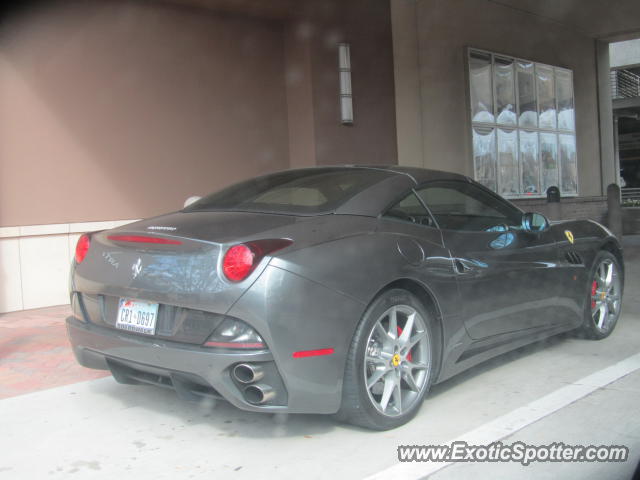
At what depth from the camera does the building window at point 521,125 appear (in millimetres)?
12984

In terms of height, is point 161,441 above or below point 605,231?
below

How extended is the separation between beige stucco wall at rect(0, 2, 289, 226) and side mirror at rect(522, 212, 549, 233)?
5048 millimetres

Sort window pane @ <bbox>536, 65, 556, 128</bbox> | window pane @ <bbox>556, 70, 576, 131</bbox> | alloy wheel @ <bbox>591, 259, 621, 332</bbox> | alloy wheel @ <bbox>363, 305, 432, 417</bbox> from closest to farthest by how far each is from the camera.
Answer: alloy wheel @ <bbox>363, 305, 432, 417</bbox>
alloy wheel @ <bbox>591, 259, 621, 332</bbox>
window pane @ <bbox>536, 65, 556, 128</bbox>
window pane @ <bbox>556, 70, 576, 131</bbox>

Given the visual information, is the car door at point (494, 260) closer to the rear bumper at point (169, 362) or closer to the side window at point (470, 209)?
the side window at point (470, 209)

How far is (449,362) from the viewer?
3.99 metres

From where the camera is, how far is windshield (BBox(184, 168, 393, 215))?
3.87 meters

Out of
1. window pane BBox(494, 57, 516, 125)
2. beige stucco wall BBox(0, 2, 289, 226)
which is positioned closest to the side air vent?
beige stucco wall BBox(0, 2, 289, 226)

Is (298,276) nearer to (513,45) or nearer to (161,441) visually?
(161,441)

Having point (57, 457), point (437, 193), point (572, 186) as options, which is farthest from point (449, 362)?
point (572, 186)

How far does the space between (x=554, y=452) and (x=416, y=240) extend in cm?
132

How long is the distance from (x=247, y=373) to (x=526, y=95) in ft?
41.5

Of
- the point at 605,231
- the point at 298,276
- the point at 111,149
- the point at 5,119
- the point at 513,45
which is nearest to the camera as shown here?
the point at 298,276

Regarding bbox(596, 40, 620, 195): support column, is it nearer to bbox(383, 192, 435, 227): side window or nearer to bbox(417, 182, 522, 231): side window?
bbox(417, 182, 522, 231): side window

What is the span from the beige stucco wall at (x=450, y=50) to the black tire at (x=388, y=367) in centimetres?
724
